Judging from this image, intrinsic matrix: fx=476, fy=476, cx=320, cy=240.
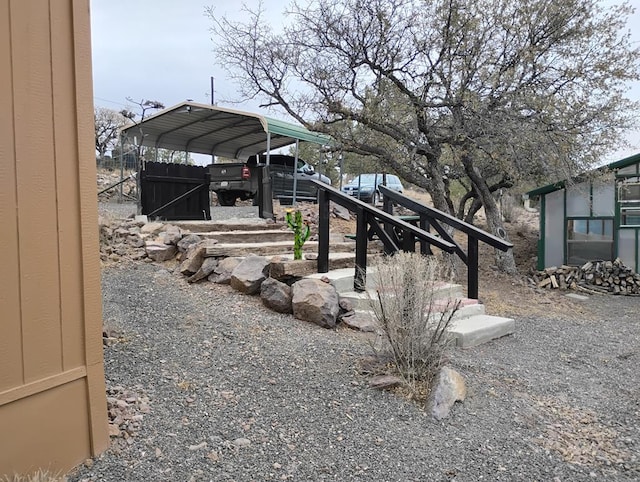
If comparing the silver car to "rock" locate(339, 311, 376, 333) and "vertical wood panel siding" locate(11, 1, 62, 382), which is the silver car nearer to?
"rock" locate(339, 311, 376, 333)

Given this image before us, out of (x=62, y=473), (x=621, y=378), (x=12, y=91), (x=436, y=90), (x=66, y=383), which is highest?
(x=436, y=90)

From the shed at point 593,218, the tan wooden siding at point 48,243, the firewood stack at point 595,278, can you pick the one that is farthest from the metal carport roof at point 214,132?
the tan wooden siding at point 48,243

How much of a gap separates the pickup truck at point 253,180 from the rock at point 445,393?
7917 millimetres

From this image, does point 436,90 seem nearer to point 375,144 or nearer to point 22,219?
point 375,144

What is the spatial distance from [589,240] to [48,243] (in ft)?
40.4

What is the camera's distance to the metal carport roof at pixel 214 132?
1032 cm

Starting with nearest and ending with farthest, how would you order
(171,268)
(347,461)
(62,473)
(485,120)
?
(62,473)
(347,461)
(171,268)
(485,120)

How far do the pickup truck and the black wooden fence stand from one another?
92.5 inches

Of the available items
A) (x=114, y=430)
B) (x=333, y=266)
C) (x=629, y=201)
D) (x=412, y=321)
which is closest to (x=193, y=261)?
(x=333, y=266)

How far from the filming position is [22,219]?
1.89 meters

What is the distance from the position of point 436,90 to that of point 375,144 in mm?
1639

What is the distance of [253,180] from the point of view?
37.7ft

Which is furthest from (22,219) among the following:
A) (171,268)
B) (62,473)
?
(171,268)

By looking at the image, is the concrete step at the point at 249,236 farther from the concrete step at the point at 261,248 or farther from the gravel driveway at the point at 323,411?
the gravel driveway at the point at 323,411
